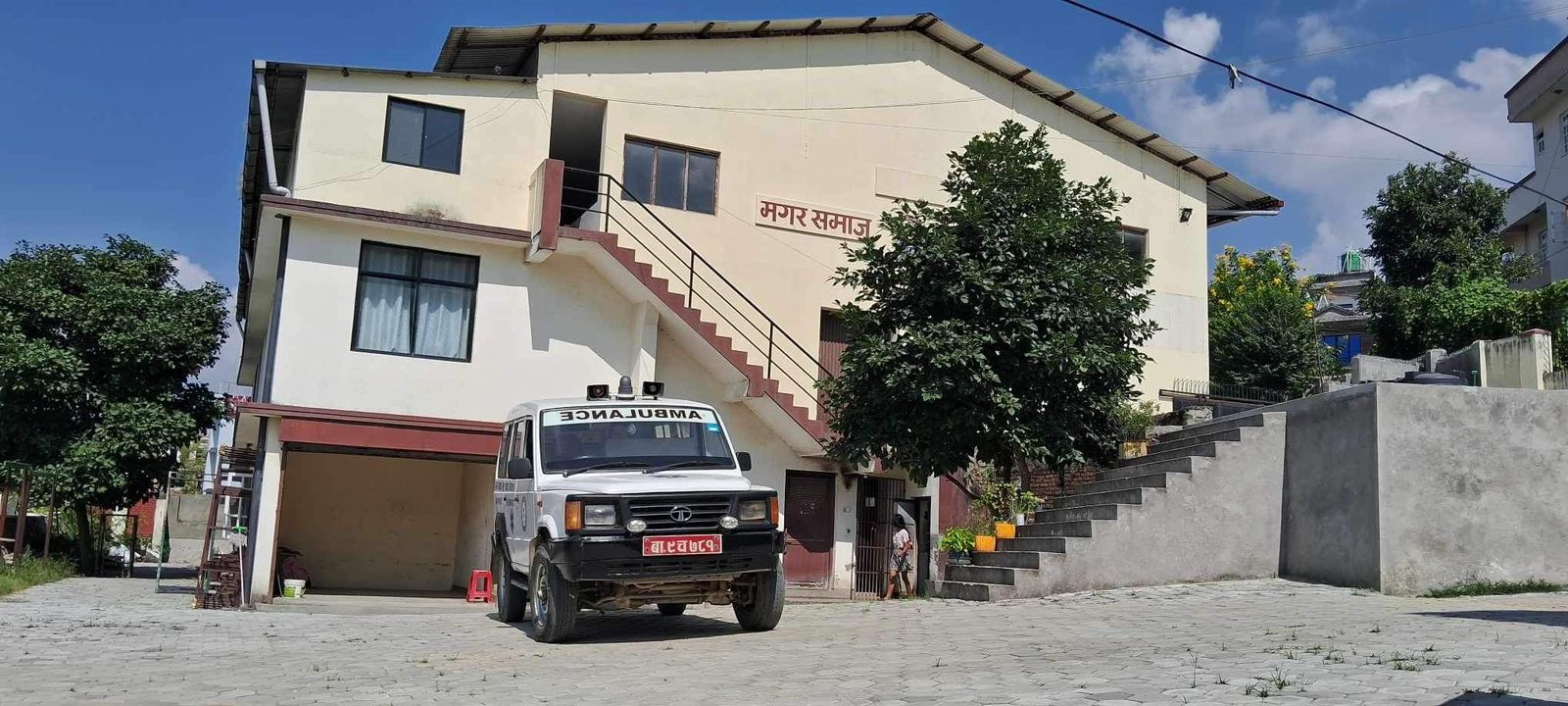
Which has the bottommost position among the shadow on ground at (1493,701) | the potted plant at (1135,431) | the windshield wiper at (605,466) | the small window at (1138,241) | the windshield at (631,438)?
the shadow on ground at (1493,701)

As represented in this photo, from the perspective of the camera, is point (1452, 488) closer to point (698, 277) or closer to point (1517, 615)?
point (1517, 615)

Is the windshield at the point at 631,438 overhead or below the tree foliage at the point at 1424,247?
below

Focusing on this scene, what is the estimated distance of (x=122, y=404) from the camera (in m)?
25.1

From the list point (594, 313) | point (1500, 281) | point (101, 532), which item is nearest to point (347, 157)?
point (594, 313)

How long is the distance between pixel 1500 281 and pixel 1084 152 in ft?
32.0

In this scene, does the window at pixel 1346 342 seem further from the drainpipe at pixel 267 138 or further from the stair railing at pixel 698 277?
the drainpipe at pixel 267 138

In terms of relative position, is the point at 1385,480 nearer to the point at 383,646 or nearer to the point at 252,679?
the point at 383,646

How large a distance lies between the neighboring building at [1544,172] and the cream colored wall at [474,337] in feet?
93.0

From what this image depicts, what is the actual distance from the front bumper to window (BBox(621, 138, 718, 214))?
1147cm

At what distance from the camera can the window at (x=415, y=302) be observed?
1839cm

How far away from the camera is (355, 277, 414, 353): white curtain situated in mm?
18328

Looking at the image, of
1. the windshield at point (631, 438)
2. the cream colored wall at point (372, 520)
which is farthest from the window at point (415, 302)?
the windshield at point (631, 438)

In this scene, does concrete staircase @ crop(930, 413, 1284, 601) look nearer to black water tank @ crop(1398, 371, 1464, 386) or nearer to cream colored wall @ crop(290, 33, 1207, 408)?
black water tank @ crop(1398, 371, 1464, 386)

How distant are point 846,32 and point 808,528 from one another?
376 inches
